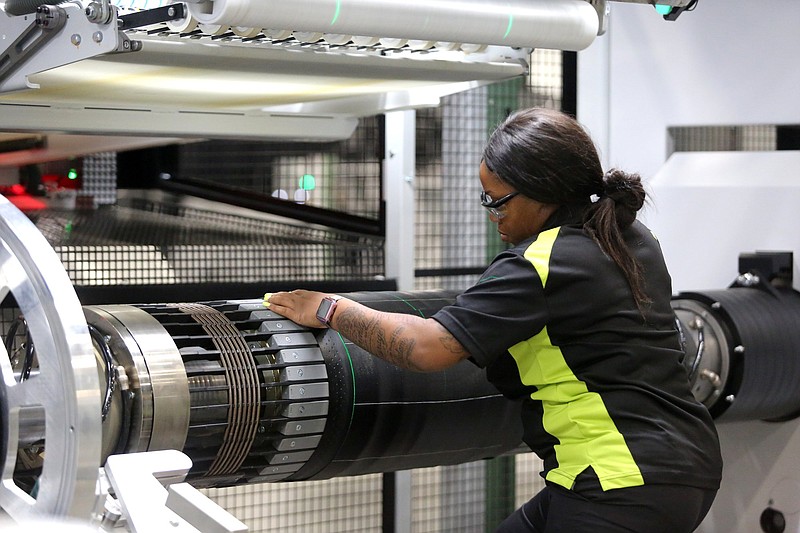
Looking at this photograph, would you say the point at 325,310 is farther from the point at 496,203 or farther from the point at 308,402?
the point at 496,203

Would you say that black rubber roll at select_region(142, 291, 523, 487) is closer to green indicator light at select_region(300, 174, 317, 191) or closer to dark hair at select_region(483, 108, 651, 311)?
dark hair at select_region(483, 108, 651, 311)

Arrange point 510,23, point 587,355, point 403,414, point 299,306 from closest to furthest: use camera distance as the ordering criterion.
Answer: point 587,355 < point 510,23 < point 299,306 < point 403,414

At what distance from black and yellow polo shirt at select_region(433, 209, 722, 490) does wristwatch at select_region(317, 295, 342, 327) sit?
0.24 metres

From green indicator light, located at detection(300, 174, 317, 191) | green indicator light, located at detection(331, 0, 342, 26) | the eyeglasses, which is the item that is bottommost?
green indicator light, located at detection(300, 174, 317, 191)

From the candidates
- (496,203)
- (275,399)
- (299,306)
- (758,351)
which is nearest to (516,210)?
(496,203)

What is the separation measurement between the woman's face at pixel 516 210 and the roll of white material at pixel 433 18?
27 cm

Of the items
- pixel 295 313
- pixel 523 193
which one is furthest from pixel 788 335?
pixel 295 313

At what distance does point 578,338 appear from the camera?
6.49ft

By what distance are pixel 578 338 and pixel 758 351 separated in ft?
3.33

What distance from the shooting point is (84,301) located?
262 cm

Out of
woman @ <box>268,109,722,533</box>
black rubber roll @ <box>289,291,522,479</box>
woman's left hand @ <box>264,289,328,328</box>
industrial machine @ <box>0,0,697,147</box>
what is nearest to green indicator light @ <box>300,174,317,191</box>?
industrial machine @ <box>0,0,697,147</box>

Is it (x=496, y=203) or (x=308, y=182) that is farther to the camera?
(x=308, y=182)

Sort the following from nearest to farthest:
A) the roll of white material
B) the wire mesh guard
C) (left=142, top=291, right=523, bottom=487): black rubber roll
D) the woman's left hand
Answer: the roll of white material, (left=142, top=291, right=523, bottom=487): black rubber roll, the woman's left hand, the wire mesh guard

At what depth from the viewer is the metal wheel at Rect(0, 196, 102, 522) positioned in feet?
4.91
